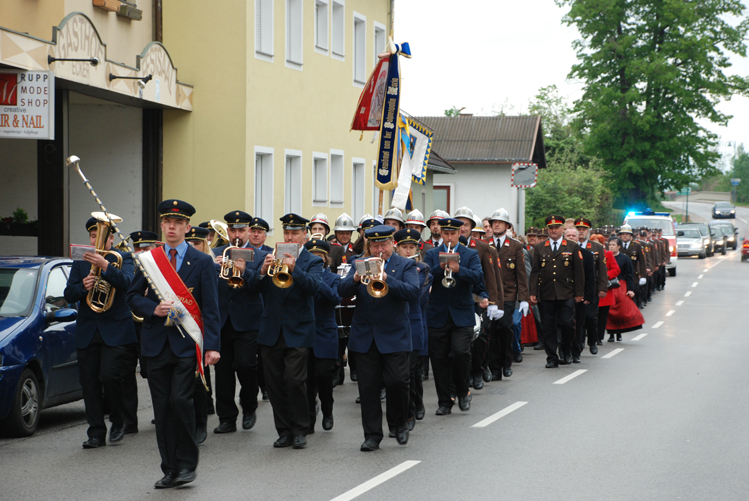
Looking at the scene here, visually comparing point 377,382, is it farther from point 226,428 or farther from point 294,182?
point 294,182

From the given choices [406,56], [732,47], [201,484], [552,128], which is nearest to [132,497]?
[201,484]

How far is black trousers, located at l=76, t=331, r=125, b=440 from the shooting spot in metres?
8.69

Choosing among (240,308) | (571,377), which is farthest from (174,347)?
(571,377)

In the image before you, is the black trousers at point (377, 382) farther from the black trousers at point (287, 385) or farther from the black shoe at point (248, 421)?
the black shoe at point (248, 421)

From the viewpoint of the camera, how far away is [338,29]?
24953 mm

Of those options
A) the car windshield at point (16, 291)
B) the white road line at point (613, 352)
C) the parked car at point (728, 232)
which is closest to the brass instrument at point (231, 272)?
the car windshield at point (16, 291)

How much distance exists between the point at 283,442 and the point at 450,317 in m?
2.43

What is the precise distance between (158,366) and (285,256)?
4.87 feet

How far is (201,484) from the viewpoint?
24.1 ft

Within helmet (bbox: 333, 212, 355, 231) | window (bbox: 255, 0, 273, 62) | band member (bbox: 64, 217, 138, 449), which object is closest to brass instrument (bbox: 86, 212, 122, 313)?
band member (bbox: 64, 217, 138, 449)

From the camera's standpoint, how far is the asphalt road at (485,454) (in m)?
7.16

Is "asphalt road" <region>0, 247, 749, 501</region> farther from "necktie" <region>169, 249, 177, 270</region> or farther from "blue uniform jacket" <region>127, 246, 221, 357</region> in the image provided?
"necktie" <region>169, 249, 177, 270</region>

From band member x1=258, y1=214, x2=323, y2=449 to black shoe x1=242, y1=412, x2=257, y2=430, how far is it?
911 millimetres

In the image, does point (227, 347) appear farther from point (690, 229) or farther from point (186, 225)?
point (690, 229)
